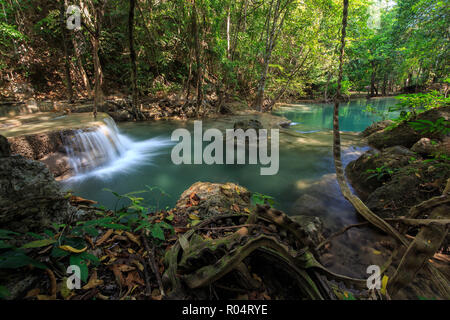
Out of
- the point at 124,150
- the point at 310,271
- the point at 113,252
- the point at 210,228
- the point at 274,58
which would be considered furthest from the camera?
the point at 274,58

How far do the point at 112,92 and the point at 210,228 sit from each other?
14715mm

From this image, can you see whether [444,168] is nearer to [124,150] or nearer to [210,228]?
[210,228]

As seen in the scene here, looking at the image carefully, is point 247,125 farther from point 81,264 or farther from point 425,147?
point 81,264

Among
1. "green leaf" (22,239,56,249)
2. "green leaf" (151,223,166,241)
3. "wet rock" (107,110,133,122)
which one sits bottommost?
"green leaf" (151,223,166,241)

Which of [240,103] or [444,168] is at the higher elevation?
[240,103]

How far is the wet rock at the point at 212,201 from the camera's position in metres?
2.30
